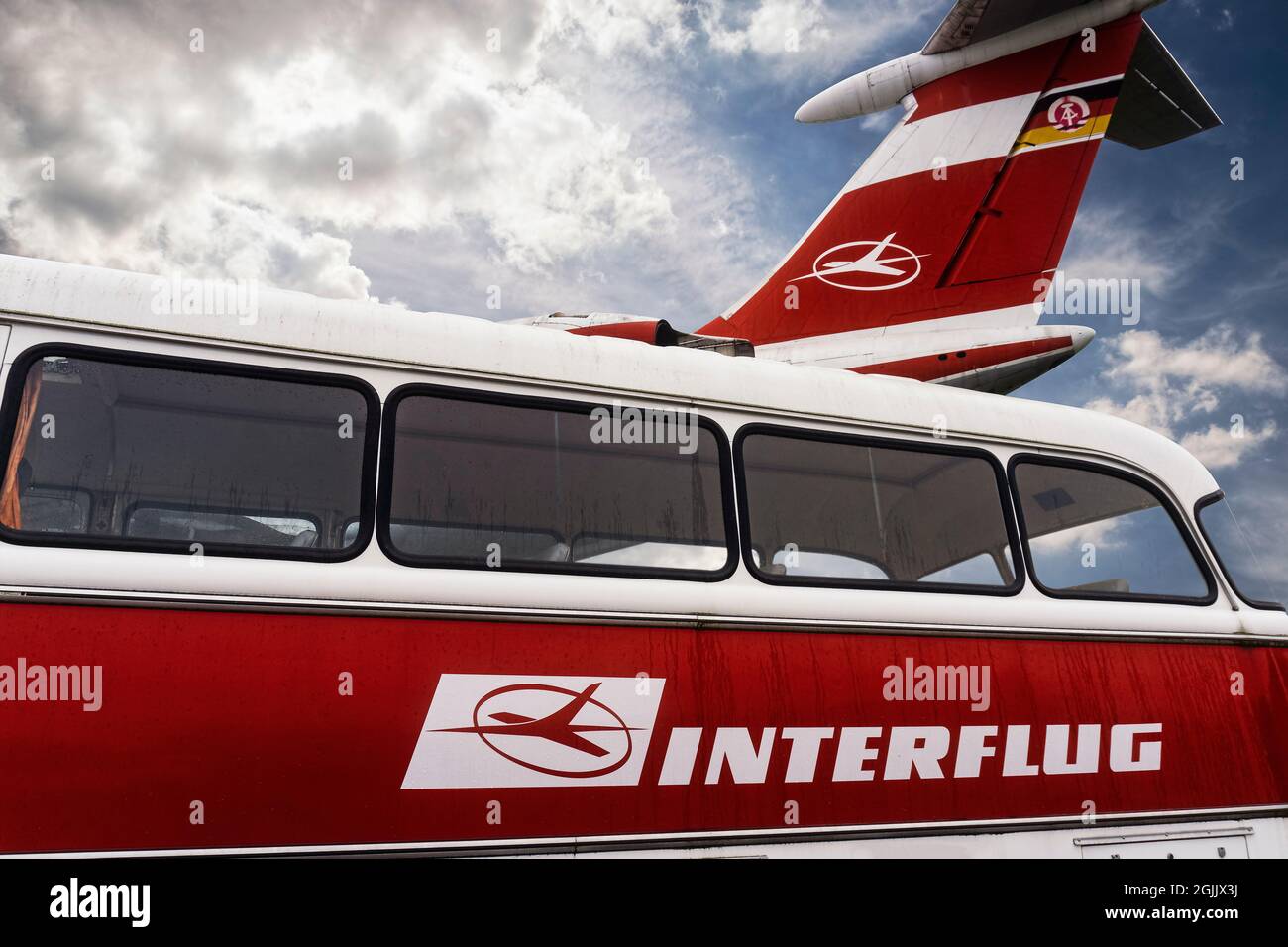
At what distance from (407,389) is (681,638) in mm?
1369

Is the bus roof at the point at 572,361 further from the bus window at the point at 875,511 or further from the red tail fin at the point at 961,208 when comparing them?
the red tail fin at the point at 961,208

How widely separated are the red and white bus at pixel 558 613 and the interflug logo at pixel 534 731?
0.4 inches

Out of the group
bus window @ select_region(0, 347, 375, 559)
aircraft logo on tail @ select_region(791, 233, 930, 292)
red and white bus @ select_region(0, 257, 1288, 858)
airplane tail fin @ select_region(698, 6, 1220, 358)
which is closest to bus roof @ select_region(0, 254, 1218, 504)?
red and white bus @ select_region(0, 257, 1288, 858)

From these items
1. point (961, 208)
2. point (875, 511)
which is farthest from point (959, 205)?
point (875, 511)

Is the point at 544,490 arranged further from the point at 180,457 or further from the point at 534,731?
the point at 180,457

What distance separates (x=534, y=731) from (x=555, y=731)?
72 millimetres

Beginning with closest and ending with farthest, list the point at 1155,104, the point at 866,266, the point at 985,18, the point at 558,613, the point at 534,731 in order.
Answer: the point at 534,731 < the point at 558,613 < the point at 866,266 < the point at 985,18 < the point at 1155,104

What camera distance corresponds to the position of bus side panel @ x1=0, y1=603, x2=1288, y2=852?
2.47m

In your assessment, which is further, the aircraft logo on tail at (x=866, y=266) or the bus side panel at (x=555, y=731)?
the aircraft logo on tail at (x=866, y=266)

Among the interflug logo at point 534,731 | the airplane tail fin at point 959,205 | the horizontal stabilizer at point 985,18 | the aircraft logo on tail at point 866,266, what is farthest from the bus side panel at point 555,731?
the horizontal stabilizer at point 985,18

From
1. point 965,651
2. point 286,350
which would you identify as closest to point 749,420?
point 965,651

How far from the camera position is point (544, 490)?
331cm

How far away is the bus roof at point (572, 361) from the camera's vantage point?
285 cm
